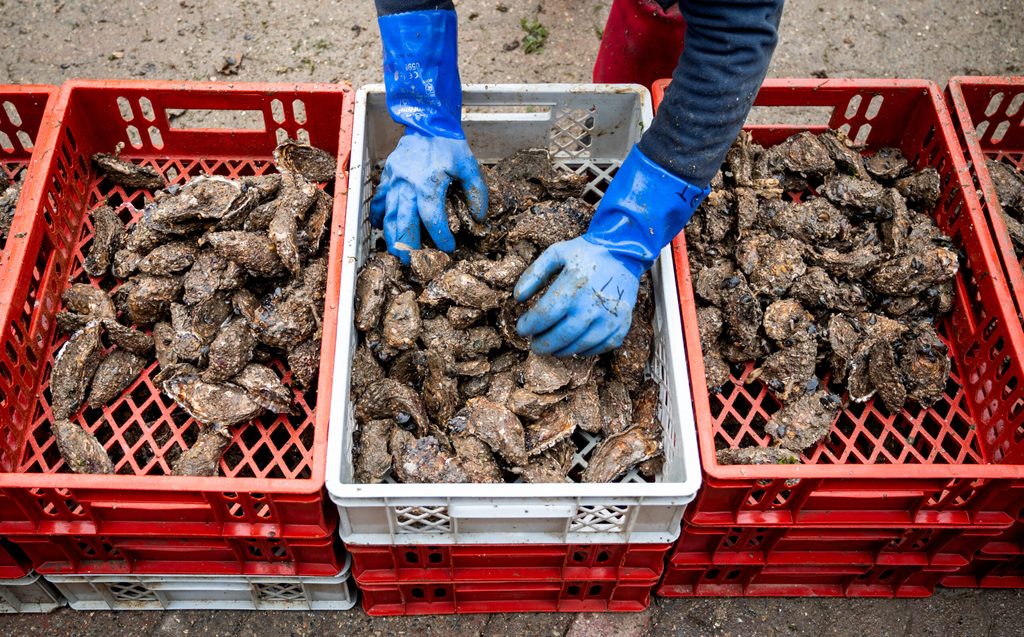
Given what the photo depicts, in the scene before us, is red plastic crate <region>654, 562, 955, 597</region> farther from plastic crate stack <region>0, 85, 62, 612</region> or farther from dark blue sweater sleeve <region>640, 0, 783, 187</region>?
plastic crate stack <region>0, 85, 62, 612</region>

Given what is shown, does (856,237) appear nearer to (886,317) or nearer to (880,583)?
(886,317)

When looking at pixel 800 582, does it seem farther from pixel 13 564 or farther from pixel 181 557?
pixel 13 564

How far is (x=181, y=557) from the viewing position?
2240mm

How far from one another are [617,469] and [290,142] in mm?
1561

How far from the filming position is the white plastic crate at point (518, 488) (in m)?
1.90

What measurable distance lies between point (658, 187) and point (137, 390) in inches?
65.6

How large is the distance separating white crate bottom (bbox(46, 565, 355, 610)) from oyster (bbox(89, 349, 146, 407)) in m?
0.53

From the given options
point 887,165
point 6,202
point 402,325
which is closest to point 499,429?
point 402,325

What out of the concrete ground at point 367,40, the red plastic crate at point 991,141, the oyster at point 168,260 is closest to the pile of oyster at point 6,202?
the oyster at point 168,260

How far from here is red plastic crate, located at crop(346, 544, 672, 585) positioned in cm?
218

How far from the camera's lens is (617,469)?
2213mm

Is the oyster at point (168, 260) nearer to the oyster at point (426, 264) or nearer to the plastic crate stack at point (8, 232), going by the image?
the plastic crate stack at point (8, 232)

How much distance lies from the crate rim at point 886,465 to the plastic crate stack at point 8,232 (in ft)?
6.19

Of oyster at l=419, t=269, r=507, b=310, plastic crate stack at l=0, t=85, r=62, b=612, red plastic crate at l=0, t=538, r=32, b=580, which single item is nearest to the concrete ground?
plastic crate stack at l=0, t=85, r=62, b=612
